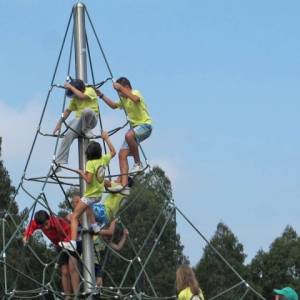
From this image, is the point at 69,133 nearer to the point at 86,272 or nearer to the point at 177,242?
the point at 86,272

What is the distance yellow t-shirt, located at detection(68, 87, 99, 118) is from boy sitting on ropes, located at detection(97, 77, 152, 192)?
433 millimetres

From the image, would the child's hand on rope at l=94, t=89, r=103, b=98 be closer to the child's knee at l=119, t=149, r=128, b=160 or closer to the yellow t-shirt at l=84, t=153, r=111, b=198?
the child's knee at l=119, t=149, r=128, b=160

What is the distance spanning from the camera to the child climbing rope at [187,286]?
13141mm

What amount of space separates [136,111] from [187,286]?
3.35 metres

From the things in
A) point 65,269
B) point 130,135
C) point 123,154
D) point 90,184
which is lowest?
point 65,269

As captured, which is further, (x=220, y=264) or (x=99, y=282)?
(x=220, y=264)

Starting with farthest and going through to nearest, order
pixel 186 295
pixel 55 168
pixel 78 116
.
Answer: pixel 78 116
pixel 55 168
pixel 186 295

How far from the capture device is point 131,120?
15602mm

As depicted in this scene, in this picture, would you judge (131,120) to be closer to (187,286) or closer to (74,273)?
(74,273)

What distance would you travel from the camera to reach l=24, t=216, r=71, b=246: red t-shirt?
1467cm

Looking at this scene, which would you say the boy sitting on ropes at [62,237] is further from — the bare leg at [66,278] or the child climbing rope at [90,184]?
the child climbing rope at [90,184]

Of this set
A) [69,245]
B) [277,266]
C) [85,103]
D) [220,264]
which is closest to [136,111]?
[85,103]

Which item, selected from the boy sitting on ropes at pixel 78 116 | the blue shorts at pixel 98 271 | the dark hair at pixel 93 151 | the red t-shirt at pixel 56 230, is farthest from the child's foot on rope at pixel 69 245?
the dark hair at pixel 93 151

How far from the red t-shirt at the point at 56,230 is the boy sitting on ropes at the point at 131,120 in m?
1.02
